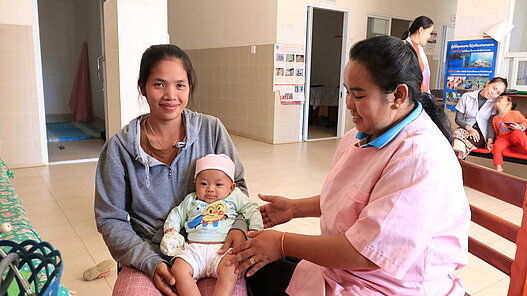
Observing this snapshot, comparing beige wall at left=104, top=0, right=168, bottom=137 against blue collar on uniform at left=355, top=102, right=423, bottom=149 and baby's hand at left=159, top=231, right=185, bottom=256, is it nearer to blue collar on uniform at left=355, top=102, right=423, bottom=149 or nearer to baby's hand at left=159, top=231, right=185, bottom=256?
baby's hand at left=159, top=231, right=185, bottom=256

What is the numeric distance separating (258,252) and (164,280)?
318 millimetres

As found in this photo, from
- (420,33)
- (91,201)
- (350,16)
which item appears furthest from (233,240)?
(350,16)

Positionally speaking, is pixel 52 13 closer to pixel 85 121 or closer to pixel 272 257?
pixel 85 121

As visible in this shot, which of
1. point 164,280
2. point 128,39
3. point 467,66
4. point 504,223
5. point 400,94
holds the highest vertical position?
point 128,39

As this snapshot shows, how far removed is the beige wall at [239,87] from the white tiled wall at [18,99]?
2174 millimetres

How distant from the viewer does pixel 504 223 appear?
120 cm

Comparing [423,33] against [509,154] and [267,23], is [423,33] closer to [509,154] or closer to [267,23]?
[509,154]

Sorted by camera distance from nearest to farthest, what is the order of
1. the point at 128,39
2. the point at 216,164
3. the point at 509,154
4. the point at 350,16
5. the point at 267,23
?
1. the point at 216,164
2. the point at 128,39
3. the point at 509,154
4. the point at 267,23
5. the point at 350,16

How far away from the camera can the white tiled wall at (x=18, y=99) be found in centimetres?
447

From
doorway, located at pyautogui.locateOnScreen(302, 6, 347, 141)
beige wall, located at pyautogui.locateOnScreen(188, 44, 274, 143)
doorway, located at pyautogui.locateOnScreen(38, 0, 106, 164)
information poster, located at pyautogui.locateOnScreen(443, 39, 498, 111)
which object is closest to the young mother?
information poster, located at pyautogui.locateOnScreen(443, 39, 498, 111)

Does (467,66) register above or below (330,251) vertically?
above

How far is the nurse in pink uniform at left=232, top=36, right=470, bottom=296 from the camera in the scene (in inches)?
37.2

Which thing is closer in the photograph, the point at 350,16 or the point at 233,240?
the point at 233,240

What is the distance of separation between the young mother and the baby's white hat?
0.05 metres
